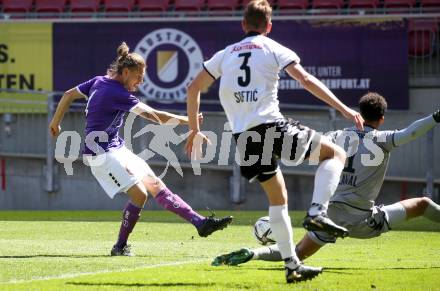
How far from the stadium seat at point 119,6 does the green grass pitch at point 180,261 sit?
951 centimetres

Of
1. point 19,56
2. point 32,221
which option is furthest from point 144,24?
point 32,221

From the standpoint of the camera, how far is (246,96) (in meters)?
7.02

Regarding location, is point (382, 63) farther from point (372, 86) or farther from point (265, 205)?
point (265, 205)

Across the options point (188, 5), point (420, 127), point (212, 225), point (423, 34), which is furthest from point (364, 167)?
point (188, 5)

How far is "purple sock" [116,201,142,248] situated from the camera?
9.30 metres

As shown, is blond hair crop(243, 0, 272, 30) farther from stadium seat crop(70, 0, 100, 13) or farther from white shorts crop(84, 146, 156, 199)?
stadium seat crop(70, 0, 100, 13)

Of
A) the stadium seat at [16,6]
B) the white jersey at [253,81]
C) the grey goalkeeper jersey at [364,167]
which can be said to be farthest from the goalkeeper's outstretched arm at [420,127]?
the stadium seat at [16,6]

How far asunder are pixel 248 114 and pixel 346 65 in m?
13.5

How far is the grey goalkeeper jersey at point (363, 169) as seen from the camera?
26.7 ft

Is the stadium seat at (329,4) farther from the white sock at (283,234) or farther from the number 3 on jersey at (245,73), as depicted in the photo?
the white sock at (283,234)

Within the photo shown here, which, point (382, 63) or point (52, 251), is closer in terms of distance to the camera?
point (52, 251)

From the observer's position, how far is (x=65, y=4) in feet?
74.9

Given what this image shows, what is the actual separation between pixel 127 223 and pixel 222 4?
13.0 metres

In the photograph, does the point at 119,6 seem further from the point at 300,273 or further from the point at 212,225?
the point at 300,273
